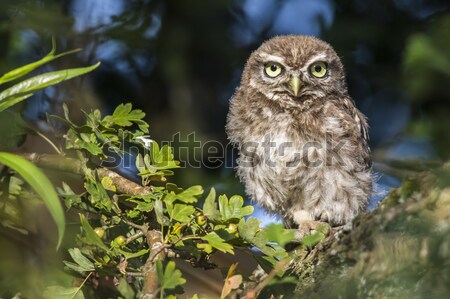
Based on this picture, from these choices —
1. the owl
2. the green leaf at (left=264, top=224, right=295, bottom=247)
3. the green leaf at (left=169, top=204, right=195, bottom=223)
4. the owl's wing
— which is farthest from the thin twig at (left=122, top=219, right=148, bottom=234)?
the owl's wing

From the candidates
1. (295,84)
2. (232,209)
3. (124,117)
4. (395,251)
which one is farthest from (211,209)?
(295,84)

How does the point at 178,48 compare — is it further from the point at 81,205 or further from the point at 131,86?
the point at 81,205

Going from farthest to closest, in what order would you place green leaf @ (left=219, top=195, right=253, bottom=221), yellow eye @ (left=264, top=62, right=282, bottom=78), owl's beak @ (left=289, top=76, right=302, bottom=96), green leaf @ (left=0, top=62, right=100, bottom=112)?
yellow eye @ (left=264, top=62, right=282, bottom=78), owl's beak @ (left=289, top=76, right=302, bottom=96), green leaf @ (left=219, top=195, right=253, bottom=221), green leaf @ (left=0, top=62, right=100, bottom=112)

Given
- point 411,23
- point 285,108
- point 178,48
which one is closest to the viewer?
point 285,108

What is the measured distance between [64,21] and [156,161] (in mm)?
2005

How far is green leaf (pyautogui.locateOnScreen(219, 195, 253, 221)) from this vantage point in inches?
91.2

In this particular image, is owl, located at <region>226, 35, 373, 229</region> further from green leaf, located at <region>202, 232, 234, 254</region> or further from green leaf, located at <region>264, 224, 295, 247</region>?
green leaf, located at <region>264, 224, 295, 247</region>

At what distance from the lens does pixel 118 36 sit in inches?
179

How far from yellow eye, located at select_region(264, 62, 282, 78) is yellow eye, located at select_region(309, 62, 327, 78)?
0.71 feet

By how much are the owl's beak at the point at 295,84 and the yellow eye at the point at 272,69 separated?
16 cm

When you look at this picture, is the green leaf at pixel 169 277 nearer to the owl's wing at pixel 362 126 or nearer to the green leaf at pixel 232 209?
the green leaf at pixel 232 209

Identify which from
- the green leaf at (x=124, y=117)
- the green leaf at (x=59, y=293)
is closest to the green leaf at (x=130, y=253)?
the green leaf at (x=59, y=293)

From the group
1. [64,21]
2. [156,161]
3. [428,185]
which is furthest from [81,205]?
[64,21]

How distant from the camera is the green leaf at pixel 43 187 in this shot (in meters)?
1.91
